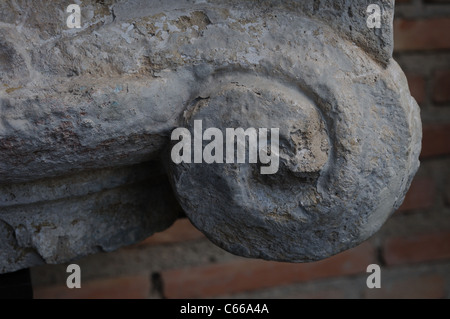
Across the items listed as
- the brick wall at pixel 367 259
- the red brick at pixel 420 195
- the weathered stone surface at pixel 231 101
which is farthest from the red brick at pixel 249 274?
the weathered stone surface at pixel 231 101

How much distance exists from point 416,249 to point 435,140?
0.20 m

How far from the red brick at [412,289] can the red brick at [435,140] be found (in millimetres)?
237

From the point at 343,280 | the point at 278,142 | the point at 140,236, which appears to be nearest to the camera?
the point at 278,142

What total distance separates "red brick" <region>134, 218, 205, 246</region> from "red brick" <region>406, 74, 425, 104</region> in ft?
1.40

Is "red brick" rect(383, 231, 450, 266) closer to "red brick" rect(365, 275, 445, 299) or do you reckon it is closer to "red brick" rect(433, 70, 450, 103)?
"red brick" rect(365, 275, 445, 299)

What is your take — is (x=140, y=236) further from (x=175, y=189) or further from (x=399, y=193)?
(x=399, y=193)

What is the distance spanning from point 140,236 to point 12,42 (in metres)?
0.25

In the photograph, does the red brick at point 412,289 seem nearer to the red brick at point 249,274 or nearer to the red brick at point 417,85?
the red brick at point 249,274

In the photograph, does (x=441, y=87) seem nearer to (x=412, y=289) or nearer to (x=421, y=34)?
(x=421, y=34)

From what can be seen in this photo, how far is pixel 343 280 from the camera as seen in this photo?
102cm

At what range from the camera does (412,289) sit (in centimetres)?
103

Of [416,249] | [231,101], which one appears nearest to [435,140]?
[416,249]

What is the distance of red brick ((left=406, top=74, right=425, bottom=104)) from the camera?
93 centimetres

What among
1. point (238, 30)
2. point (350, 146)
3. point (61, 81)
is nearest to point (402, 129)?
point (350, 146)
